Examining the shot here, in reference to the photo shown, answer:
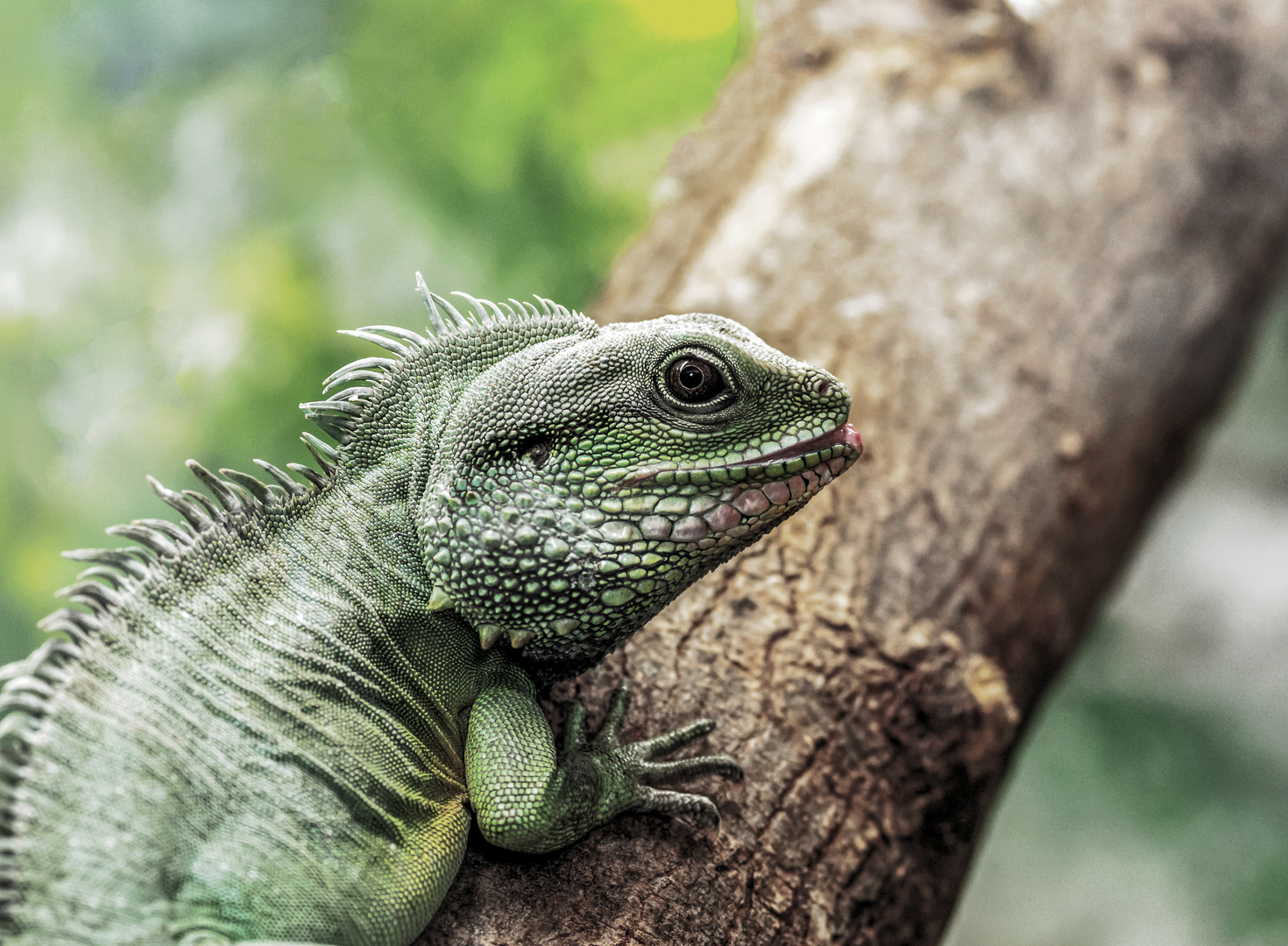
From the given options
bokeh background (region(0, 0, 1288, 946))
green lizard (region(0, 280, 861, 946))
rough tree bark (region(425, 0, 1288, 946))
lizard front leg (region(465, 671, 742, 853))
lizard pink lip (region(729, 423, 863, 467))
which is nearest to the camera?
green lizard (region(0, 280, 861, 946))

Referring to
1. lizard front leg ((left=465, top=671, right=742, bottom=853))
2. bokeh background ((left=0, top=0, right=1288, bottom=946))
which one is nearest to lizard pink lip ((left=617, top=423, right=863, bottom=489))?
lizard front leg ((left=465, top=671, right=742, bottom=853))

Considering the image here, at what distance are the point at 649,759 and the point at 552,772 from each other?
0.56 m

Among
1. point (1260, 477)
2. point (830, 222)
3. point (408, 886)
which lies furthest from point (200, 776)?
point (1260, 477)

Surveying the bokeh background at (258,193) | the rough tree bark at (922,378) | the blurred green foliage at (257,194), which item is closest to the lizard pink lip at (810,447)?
the rough tree bark at (922,378)

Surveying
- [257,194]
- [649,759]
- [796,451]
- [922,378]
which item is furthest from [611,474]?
[257,194]

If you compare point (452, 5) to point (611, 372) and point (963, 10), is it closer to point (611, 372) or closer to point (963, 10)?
point (963, 10)

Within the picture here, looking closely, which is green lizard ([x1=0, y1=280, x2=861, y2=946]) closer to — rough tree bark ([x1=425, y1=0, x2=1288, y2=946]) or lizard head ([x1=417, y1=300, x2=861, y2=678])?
lizard head ([x1=417, y1=300, x2=861, y2=678])

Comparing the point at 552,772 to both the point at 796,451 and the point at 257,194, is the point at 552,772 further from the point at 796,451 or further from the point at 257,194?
the point at 257,194

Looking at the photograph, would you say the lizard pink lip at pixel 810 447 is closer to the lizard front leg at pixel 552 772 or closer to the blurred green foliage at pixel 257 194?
the lizard front leg at pixel 552 772

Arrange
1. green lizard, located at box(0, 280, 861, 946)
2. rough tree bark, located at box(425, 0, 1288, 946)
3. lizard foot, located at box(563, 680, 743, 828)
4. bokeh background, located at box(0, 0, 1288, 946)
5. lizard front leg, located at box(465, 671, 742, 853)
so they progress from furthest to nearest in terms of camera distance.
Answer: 1. bokeh background, located at box(0, 0, 1288, 946)
2. rough tree bark, located at box(425, 0, 1288, 946)
3. lizard foot, located at box(563, 680, 743, 828)
4. lizard front leg, located at box(465, 671, 742, 853)
5. green lizard, located at box(0, 280, 861, 946)

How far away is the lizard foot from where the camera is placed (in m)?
3.13

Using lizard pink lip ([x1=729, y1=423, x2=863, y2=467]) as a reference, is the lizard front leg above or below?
below

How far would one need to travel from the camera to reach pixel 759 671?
3.80 m

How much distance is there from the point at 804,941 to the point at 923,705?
1.10m
